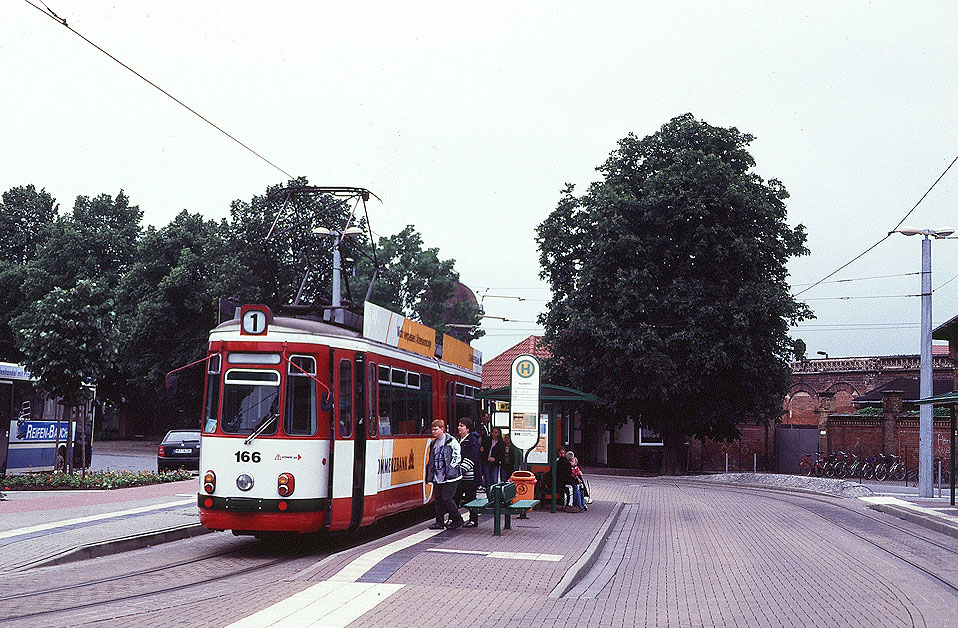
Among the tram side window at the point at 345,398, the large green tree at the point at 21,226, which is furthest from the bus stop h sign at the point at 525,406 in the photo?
the large green tree at the point at 21,226

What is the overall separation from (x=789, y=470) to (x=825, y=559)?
32382mm

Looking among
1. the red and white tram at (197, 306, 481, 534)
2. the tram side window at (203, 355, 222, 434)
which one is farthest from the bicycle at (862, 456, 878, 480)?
the tram side window at (203, 355, 222, 434)

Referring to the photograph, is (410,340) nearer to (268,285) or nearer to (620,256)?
(620,256)

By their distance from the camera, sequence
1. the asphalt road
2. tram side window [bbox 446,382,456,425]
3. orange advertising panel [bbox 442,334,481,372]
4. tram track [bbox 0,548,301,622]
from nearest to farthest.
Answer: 1. tram track [bbox 0,548,301,622]
2. tram side window [bbox 446,382,456,425]
3. orange advertising panel [bbox 442,334,481,372]
4. the asphalt road

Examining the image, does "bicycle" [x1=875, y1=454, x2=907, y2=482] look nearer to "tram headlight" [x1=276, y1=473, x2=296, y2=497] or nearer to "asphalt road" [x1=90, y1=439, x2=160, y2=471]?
"asphalt road" [x1=90, y1=439, x2=160, y2=471]

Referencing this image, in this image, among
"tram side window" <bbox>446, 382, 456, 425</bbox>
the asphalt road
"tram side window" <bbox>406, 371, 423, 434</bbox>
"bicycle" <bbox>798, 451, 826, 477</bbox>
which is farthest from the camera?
"bicycle" <bbox>798, 451, 826, 477</bbox>

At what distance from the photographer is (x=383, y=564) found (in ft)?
36.7

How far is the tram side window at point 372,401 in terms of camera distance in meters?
14.1

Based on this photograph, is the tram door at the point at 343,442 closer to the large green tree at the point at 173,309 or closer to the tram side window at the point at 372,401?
the tram side window at the point at 372,401

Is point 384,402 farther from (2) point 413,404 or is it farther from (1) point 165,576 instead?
(1) point 165,576

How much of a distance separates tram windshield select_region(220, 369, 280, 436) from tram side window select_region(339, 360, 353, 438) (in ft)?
3.00

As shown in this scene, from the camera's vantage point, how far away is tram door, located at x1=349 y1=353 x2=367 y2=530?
1369 cm

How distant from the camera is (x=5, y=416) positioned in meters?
25.2

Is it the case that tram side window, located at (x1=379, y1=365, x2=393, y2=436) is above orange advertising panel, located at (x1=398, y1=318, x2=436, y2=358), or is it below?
below
